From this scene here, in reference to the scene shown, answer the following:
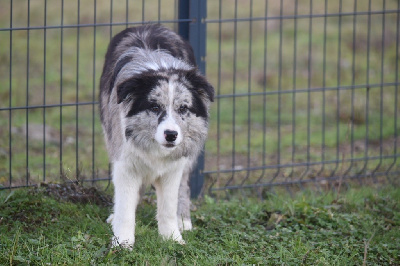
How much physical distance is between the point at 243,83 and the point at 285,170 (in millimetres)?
3119

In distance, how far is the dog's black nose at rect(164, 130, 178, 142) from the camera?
380 centimetres

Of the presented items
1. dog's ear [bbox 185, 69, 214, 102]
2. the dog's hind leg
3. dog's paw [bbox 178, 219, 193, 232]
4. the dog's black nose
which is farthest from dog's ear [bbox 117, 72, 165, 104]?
dog's paw [bbox 178, 219, 193, 232]

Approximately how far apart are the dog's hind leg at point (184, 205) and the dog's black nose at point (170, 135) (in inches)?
31.5

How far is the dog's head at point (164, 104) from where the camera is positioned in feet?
12.8

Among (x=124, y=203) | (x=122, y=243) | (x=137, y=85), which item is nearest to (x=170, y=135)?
(x=137, y=85)

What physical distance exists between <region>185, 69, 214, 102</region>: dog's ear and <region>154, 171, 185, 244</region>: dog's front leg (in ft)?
2.01

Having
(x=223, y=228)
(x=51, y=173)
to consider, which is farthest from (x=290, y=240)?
(x=51, y=173)

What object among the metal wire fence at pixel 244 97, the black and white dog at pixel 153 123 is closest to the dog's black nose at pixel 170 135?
the black and white dog at pixel 153 123

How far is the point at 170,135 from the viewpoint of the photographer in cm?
380

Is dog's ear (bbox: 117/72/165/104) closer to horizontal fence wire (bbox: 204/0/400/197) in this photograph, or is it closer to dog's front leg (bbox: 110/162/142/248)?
dog's front leg (bbox: 110/162/142/248)

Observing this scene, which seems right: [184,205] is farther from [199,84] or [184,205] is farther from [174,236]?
[199,84]

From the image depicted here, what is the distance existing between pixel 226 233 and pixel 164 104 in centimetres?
105

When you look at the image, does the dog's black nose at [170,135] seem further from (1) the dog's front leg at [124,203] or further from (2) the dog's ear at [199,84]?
(1) the dog's front leg at [124,203]

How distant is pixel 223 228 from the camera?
4.51 metres
